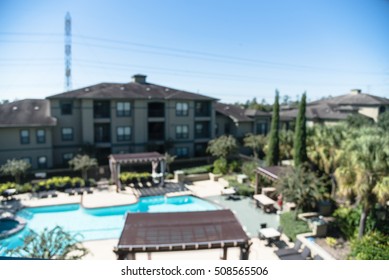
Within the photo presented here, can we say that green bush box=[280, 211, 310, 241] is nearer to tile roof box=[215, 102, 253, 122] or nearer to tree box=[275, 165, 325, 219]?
tree box=[275, 165, 325, 219]

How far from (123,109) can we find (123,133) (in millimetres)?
1747

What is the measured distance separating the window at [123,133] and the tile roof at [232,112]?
803 centimetres

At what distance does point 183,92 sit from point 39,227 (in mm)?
14627

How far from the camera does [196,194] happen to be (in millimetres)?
15727

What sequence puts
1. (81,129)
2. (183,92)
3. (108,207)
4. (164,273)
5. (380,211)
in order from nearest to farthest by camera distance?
(164,273) < (380,211) < (108,207) < (81,129) < (183,92)

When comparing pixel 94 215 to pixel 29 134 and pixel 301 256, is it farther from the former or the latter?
pixel 301 256

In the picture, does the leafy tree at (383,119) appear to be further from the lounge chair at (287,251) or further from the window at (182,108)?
the lounge chair at (287,251)

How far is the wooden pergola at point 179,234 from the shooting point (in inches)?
267

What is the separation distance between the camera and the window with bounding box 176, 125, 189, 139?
72.3ft

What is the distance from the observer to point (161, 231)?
7.28 metres

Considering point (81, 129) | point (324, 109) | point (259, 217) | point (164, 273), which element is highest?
point (324, 109)

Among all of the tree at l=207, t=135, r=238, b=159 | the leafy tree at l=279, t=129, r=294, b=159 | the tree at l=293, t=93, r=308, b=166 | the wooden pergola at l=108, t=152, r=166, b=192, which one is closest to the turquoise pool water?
the wooden pergola at l=108, t=152, r=166, b=192

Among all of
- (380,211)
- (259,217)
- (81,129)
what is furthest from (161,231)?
(81,129)

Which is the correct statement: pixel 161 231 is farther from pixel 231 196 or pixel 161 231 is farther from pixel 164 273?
pixel 231 196
